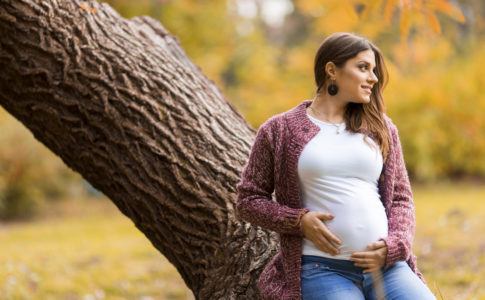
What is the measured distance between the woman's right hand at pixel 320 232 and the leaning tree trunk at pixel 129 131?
2.24 ft

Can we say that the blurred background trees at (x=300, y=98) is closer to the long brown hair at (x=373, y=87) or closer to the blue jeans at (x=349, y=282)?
the long brown hair at (x=373, y=87)

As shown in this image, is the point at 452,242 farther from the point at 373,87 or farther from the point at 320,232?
the point at 320,232

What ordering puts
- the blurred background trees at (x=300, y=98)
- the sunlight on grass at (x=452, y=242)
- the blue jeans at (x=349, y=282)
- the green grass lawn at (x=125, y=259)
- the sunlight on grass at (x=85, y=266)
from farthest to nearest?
the blurred background trees at (x=300, y=98), the sunlight on grass at (x=85, y=266), the green grass lawn at (x=125, y=259), the sunlight on grass at (x=452, y=242), the blue jeans at (x=349, y=282)

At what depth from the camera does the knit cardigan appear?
2.59m

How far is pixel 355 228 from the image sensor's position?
2523 millimetres

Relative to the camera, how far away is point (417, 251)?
22.1 feet

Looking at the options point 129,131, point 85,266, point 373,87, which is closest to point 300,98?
Answer: point 85,266

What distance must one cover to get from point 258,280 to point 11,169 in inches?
368

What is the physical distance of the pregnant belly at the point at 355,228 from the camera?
8.27 feet

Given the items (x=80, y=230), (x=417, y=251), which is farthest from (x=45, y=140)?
(x=80, y=230)

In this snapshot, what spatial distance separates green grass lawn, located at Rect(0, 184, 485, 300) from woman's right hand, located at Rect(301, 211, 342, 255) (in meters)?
1.17

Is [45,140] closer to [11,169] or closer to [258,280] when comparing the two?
[258,280]

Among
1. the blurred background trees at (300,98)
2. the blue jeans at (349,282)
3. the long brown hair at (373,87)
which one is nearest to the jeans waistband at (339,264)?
the blue jeans at (349,282)

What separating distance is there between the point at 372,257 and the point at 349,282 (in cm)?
11
